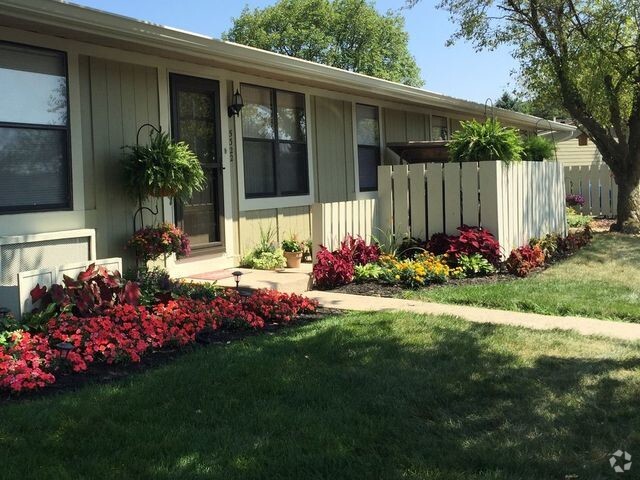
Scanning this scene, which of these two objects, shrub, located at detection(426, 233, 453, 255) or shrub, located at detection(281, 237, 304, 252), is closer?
shrub, located at detection(426, 233, 453, 255)

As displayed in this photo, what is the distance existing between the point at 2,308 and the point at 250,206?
14.5 ft

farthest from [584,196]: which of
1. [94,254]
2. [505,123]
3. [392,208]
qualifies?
[94,254]

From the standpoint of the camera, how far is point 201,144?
28.0ft

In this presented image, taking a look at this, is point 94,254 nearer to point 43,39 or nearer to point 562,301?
point 43,39

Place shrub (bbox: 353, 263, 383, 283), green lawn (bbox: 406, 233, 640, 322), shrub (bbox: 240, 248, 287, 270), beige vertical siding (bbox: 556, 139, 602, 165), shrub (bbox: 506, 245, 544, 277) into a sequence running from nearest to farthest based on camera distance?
green lawn (bbox: 406, 233, 640, 322)
shrub (bbox: 353, 263, 383, 283)
shrub (bbox: 506, 245, 544, 277)
shrub (bbox: 240, 248, 287, 270)
beige vertical siding (bbox: 556, 139, 602, 165)

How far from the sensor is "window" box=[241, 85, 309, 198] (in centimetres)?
934

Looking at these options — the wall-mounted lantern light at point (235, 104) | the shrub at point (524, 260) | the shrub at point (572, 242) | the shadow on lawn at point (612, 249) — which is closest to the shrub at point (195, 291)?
the wall-mounted lantern light at point (235, 104)

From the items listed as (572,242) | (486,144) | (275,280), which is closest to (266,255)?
(275,280)

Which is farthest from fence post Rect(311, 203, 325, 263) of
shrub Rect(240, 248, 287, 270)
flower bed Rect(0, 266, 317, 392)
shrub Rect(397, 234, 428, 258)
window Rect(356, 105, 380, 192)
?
window Rect(356, 105, 380, 192)

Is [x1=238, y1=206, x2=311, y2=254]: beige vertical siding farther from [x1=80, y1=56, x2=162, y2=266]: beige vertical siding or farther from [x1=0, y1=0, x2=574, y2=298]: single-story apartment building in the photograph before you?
[x1=80, y1=56, x2=162, y2=266]: beige vertical siding

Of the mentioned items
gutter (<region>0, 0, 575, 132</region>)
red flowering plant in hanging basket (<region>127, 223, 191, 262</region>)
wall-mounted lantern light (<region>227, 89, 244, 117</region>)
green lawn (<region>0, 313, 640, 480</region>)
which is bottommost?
green lawn (<region>0, 313, 640, 480</region>)

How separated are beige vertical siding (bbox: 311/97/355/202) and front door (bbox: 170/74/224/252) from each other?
234 cm

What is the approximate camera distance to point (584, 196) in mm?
19469

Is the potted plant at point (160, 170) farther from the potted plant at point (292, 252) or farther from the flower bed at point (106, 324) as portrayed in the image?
the potted plant at point (292, 252)
